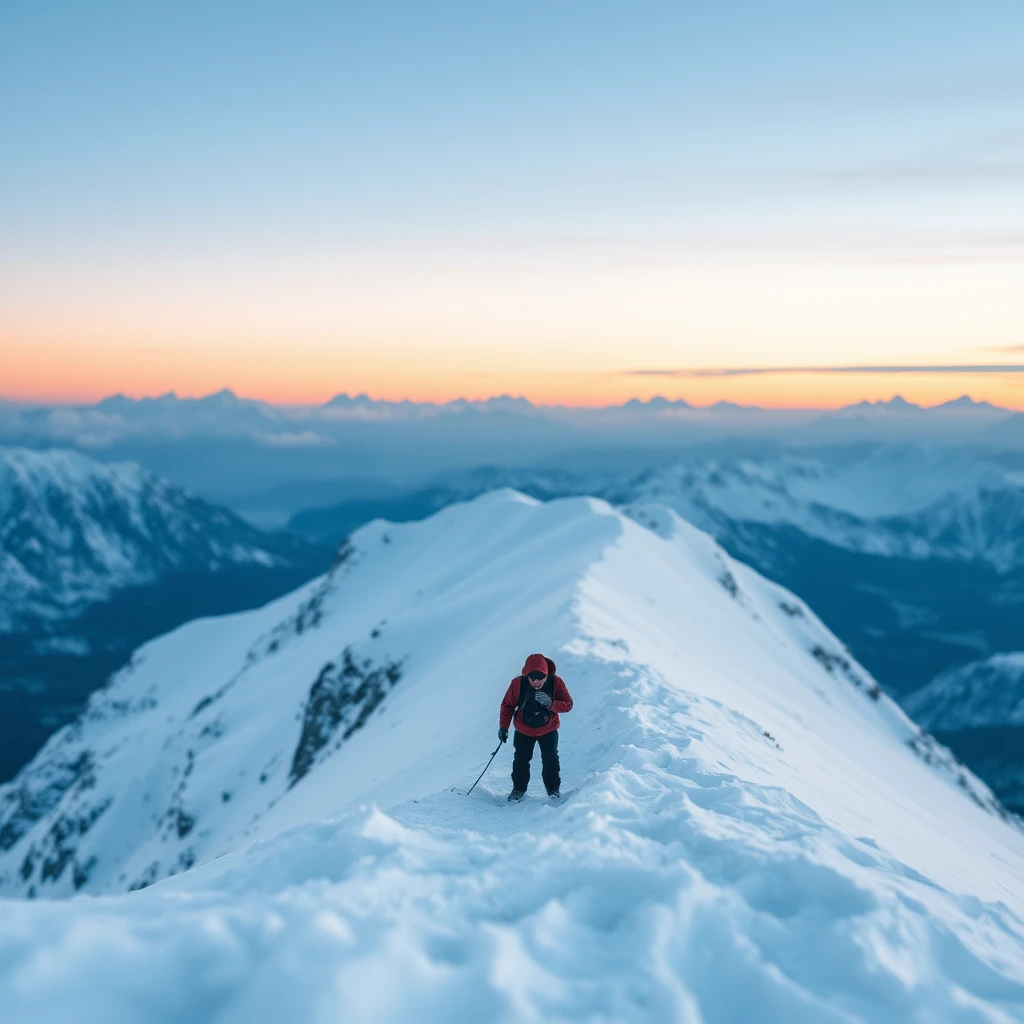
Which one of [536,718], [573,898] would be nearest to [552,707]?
[536,718]

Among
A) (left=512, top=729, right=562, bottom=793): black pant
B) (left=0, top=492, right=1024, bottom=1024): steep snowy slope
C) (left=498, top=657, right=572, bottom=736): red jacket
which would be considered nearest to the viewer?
(left=0, top=492, right=1024, bottom=1024): steep snowy slope

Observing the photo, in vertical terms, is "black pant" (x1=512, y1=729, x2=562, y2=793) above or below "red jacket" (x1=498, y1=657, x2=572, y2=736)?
below

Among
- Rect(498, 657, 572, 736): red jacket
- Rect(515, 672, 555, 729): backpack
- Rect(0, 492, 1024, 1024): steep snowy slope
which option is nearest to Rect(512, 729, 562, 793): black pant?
Rect(498, 657, 572, 736): red jacket

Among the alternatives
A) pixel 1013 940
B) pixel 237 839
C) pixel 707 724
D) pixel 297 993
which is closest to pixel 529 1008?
pixel 297 993

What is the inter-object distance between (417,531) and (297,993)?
112907 millimetres

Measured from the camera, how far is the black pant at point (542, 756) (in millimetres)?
12273

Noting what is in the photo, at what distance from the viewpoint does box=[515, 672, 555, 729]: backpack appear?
40.7 feet

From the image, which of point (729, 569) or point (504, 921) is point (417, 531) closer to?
point (729, 569)

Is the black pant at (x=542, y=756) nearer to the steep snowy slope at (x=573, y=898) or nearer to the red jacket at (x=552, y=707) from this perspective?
the red jacket at (x=552, y=707)

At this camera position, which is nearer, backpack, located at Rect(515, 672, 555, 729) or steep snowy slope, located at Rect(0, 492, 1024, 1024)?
steep snowy slope, located at Rect(0, 492, 1024, 1024)

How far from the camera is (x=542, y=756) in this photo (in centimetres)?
1238

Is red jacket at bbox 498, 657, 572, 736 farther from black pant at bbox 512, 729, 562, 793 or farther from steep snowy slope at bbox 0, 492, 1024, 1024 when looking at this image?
steep snowy slope at bbox 0, 492, 1024, 1024

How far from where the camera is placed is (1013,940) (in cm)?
791

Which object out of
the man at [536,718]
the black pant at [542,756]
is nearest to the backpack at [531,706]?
the man at [536,718]
